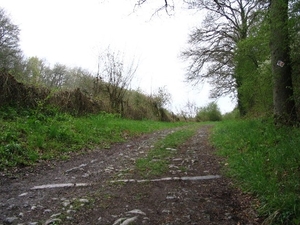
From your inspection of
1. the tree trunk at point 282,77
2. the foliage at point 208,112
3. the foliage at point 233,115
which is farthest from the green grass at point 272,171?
the foliage at point 208,112

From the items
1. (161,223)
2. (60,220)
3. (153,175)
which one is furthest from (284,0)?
(60,220)

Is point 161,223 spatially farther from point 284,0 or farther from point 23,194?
point 284,0

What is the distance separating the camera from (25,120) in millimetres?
7645

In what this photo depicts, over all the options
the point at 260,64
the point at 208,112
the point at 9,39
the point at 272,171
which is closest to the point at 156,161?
the point at 272,171

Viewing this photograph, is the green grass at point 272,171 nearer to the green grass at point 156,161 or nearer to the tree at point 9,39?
the green grass at point 156,161

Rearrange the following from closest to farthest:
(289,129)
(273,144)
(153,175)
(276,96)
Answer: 1. (153,175)
2. (273,144)
3. (289,129)
4. (276,96)

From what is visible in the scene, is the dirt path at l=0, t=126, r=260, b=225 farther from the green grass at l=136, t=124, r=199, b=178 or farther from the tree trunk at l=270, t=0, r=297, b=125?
the tree trunk at l=270, t=0, r=297, b=125

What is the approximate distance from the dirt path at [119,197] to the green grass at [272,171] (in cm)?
23

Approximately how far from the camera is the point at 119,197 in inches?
138

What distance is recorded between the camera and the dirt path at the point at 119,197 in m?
2.89

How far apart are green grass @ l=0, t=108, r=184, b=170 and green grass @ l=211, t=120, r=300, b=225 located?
14.1 ft

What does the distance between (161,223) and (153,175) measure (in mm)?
1756

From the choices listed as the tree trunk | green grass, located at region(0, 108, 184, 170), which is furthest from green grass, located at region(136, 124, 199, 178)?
the tree trunk

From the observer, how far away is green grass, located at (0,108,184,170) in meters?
5.49
